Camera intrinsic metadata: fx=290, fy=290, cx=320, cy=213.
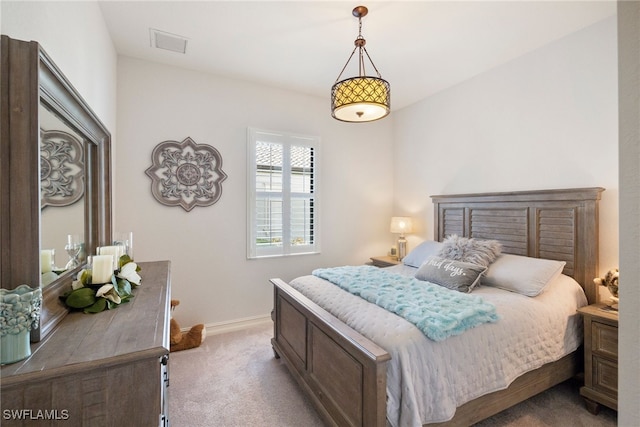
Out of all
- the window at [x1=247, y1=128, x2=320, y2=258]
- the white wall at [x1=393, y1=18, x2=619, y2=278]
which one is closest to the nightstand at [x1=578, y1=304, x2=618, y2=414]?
the white wall at [x1=393, y1=18, x2=619, y2=278]

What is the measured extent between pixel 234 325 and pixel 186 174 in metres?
1.76

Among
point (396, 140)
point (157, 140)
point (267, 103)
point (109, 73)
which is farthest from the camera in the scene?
point (396, 140)

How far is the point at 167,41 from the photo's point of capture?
2582mm

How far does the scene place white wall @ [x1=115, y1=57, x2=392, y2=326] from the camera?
289cm

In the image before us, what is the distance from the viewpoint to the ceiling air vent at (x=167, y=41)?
8.13 feet

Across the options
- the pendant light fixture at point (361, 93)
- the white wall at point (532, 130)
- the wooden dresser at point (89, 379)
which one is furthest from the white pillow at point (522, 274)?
the wooden dresser at point (89, 379)

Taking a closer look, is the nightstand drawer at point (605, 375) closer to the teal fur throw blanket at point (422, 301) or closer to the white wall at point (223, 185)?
the teal fur throw blanket at point (422, 301)

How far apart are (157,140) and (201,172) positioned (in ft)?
1.69

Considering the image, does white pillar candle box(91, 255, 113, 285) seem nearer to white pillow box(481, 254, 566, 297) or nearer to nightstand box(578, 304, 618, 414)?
white pillow box(481, 254, 566, 297)

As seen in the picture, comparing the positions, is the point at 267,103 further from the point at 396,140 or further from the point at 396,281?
the point at 396,281

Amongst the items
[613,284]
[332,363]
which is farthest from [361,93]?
[613,284]

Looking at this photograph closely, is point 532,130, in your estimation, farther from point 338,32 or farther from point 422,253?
point 338,32

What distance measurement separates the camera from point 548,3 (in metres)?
2.10
